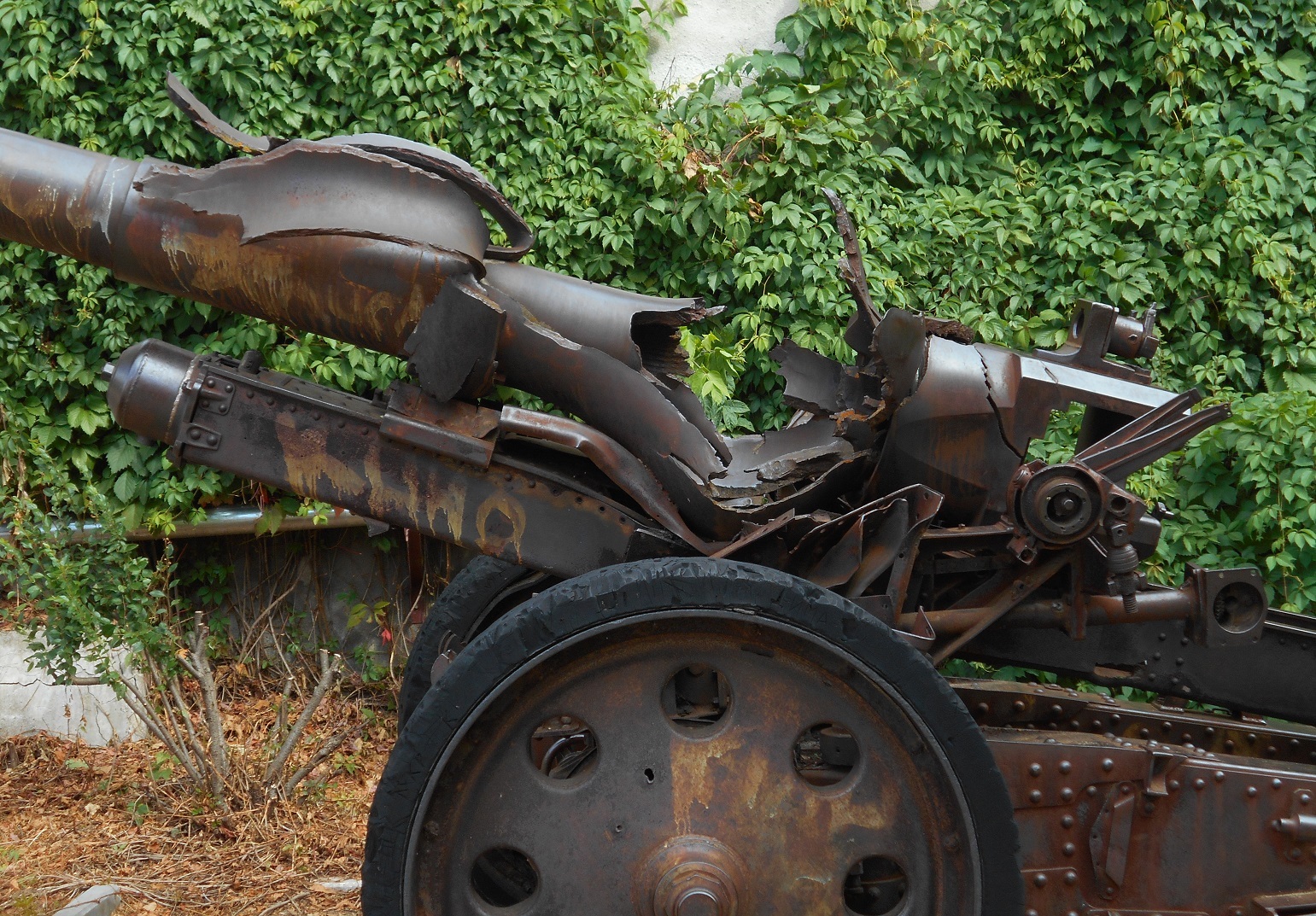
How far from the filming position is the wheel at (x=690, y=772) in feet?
7.22

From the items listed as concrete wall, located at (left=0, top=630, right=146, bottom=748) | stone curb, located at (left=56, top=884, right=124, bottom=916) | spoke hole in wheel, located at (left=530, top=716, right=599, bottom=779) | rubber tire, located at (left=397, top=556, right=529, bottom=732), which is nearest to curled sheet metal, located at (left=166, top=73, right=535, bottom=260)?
rubber tire, located at (left=397, top=556, right=529, bottom=732)

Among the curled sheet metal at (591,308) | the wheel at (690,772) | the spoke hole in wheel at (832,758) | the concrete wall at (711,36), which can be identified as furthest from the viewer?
the concrete wall at (711,36)

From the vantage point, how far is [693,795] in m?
2.34

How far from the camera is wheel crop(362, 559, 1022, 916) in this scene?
2201 millimetres

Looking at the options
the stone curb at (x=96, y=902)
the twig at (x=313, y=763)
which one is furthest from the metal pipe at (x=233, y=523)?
the stone curb at (x=96, y=902)

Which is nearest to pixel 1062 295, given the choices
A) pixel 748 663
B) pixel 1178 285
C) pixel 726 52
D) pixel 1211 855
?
pixel 1178 285

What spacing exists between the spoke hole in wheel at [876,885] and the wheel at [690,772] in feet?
0.06

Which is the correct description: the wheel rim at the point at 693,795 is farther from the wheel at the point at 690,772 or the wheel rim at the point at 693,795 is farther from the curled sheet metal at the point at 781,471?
the curled sheet metal at the point at 781,471

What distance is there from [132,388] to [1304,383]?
Answer: 5.20 m

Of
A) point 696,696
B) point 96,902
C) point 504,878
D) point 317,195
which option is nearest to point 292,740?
point 96,902

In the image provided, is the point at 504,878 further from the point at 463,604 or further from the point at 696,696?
the point at 463,604

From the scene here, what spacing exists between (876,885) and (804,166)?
12.5ft

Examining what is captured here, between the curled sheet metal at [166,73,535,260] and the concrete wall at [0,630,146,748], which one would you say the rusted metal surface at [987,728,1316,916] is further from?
the concrete wall at [0,630,146,748]

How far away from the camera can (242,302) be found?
2.62 metres
